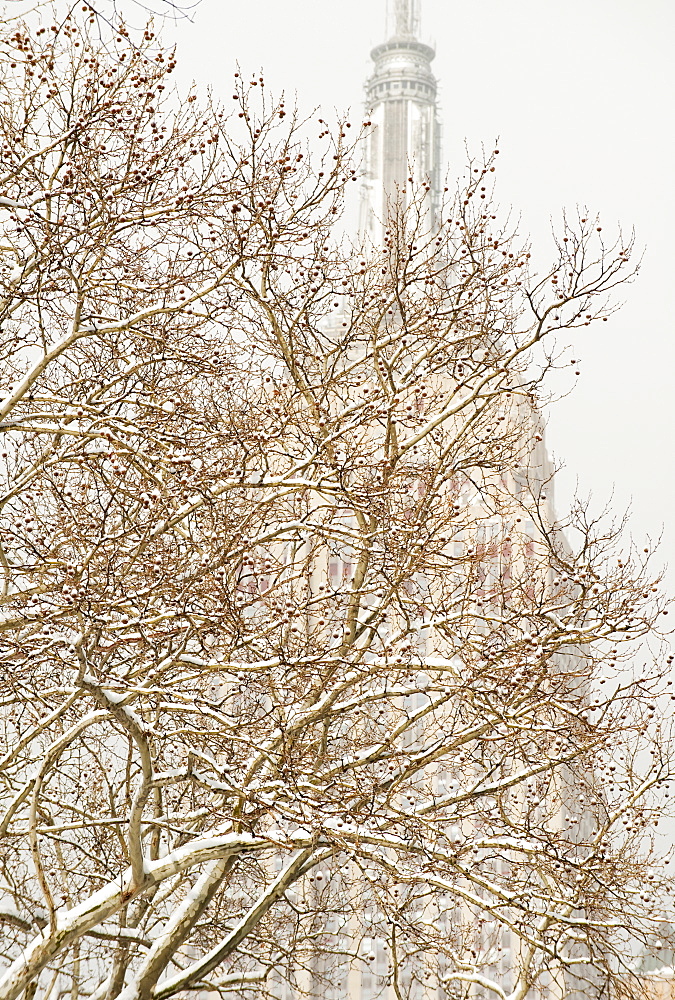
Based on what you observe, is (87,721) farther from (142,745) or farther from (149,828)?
(149,828)

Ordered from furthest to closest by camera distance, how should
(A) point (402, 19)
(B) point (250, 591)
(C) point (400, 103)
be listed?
1. (A) point (402, 19)
2. (C) point (400, 103)
3. (B) point (250, 591)

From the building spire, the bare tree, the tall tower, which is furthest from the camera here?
the building spire

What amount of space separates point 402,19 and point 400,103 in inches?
358

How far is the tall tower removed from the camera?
82500mm

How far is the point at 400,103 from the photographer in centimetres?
8812

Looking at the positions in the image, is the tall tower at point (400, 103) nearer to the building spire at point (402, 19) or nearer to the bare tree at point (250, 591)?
the building spire at point (402, 19)

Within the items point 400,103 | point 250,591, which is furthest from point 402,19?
point 250,591

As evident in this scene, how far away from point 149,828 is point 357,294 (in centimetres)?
419

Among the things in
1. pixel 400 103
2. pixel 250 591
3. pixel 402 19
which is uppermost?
pixel 402 19

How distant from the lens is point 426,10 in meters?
109

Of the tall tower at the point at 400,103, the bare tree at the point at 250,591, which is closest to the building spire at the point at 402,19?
the tall tower at the point at 400,103

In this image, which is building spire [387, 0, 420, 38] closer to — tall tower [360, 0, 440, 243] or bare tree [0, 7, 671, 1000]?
tall tower [360, 0, 440, 243]

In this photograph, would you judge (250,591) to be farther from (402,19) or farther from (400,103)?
(402,19)

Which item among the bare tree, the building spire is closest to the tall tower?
the building spire
